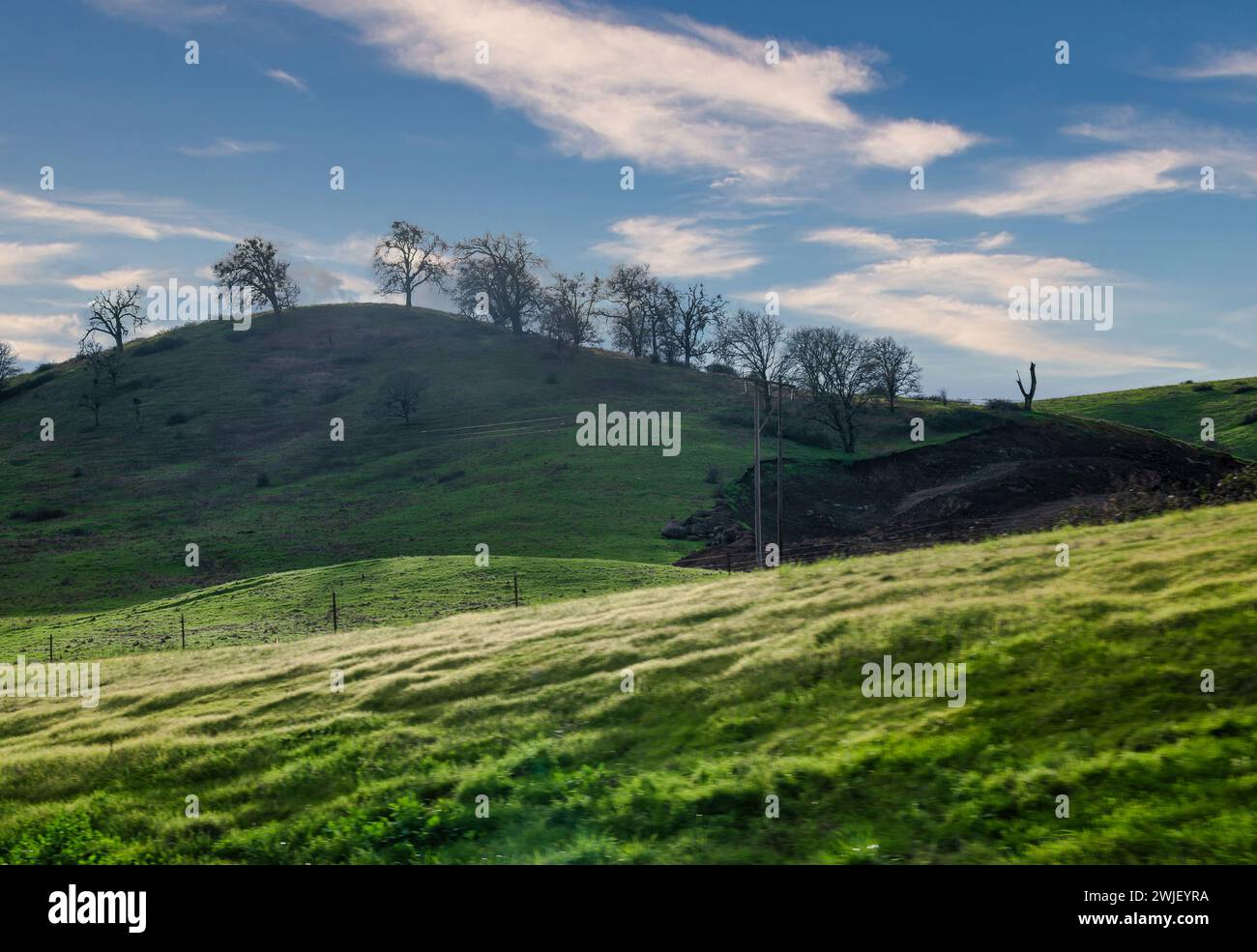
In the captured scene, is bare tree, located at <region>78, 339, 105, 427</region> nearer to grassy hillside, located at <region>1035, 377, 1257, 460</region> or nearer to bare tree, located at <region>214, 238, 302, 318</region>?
bare tree, located at <region>214, 238, 302, 318</region>

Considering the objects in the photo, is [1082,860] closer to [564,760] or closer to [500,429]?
[564,760]

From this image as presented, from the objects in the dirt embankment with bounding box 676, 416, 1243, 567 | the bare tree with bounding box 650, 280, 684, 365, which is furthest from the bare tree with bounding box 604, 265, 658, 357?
the dirt embankment with bounding box 676, 416, 1243, 567

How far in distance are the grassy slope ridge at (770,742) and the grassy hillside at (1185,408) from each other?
101981 millimetres

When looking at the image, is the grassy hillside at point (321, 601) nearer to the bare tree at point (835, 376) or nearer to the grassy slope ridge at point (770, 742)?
the grassy slope ridge at point (770, 742)

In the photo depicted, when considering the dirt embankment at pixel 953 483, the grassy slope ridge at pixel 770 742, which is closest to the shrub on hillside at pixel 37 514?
the dirt embankment at pixel 953 483

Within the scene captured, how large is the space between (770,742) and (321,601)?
137 feet

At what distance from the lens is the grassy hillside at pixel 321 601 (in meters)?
42.2

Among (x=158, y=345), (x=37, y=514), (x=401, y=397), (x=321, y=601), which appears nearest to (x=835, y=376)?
(x=401, y=397)

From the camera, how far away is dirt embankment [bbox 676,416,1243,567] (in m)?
62.6

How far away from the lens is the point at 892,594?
18938 millimetres

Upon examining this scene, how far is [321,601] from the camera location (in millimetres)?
48906

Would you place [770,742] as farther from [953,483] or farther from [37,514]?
[37,514]

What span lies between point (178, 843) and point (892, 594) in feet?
48.2
